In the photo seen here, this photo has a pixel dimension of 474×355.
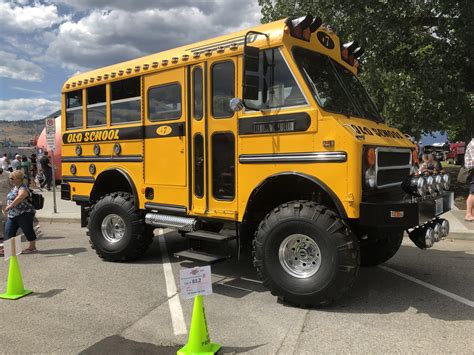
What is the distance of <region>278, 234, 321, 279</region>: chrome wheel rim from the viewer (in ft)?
15.3

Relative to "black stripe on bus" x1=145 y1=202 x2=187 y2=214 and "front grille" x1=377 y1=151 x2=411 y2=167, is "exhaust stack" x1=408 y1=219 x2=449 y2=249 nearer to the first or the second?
"front grille" x1=377 y1=151 x2=411 y2=167

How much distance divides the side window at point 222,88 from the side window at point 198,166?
0.41 meters

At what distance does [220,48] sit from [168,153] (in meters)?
1.55

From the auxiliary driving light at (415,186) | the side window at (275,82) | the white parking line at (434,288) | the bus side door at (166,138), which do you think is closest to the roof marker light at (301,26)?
the side window at (275,82)

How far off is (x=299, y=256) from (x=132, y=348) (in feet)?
6.38

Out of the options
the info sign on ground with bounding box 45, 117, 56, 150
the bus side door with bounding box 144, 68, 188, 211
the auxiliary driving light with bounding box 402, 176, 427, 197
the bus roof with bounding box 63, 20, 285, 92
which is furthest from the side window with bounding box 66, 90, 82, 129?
the auxiliary driving light with bounding box 402, 176, 427, 197

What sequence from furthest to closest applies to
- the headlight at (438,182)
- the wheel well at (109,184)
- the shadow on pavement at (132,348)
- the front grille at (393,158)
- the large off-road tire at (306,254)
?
the wheel well at (109,184), the headlight at (438,182), the front grille at (393,158), the large off-road tire at (306,254), the shadow on pavement at (132,348)

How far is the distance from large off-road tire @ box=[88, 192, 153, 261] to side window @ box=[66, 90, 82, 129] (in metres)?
1.52

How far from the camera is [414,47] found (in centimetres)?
1324

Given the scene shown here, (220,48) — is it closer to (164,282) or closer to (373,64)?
(164,282)

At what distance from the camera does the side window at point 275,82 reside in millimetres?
4820

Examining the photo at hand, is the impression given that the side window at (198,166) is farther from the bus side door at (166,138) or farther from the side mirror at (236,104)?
the side mirror at (236,104)

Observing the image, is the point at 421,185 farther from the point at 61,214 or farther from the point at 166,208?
the point at 61,214

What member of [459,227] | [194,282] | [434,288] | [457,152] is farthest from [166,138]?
[457,152]
